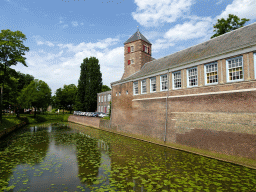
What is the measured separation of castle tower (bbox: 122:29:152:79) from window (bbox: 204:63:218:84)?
40.4 feet

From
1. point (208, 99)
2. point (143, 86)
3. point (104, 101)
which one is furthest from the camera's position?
point (104, 101)

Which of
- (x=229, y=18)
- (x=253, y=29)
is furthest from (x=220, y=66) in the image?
(x=229, y=18)

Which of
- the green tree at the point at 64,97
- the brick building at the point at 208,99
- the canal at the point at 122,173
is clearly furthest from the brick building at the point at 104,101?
the canal at the point at 122,173

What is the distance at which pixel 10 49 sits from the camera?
993 inches

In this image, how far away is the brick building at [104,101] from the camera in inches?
1967

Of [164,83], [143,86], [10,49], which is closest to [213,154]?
[164,83]

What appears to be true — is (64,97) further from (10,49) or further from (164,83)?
(164,83)

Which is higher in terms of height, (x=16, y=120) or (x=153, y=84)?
(x=153, y=84)

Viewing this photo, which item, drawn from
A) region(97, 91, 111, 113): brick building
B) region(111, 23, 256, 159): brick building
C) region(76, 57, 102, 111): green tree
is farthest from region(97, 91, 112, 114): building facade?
region(111, 23, 256, 159): brick building

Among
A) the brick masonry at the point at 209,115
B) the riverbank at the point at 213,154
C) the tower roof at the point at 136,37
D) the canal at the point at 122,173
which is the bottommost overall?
the canal at the point at 122,173

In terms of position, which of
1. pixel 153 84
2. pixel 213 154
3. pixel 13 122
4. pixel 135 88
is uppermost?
pixel 153 84

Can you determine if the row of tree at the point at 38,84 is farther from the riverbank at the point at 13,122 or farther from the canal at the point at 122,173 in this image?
the canal at the point at 122,173

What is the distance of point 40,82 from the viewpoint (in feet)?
170

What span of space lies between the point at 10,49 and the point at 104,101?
29.3m
